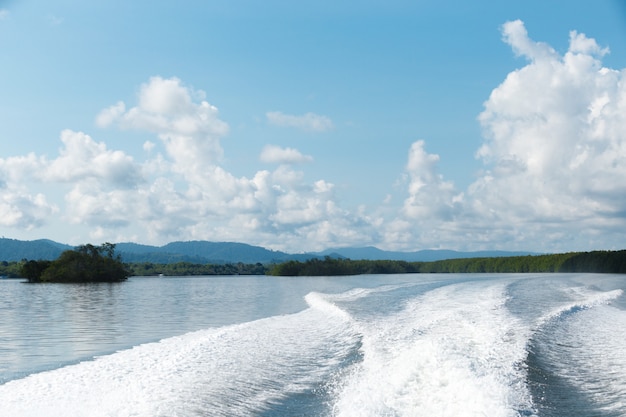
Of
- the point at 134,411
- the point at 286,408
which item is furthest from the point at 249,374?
the point at 134,411

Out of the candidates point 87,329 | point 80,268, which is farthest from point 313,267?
point 87,329

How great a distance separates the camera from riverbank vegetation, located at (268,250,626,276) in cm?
10319

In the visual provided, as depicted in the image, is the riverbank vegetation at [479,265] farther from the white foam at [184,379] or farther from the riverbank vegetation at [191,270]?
the white foam at [184,379]

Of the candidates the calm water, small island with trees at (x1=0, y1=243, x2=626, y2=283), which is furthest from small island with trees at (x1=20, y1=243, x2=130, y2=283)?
the calm water

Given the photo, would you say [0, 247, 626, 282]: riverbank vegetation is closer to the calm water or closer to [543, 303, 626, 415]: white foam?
the calm water

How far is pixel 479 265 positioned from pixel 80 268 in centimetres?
8524

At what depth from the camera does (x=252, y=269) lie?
17000 cm

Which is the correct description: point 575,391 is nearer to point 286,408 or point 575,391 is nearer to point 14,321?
point 286,408

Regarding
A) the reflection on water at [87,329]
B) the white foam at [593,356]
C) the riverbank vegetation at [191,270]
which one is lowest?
the white foam at [593,356]

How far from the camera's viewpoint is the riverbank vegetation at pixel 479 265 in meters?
103

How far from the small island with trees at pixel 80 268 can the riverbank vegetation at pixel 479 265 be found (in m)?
36.6

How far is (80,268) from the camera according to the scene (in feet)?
299

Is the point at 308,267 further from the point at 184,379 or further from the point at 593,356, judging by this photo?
the point at 184,379

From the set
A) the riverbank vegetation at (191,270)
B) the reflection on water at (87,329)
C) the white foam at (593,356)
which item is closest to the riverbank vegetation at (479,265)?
the riverbank vegetation at (191,270)
